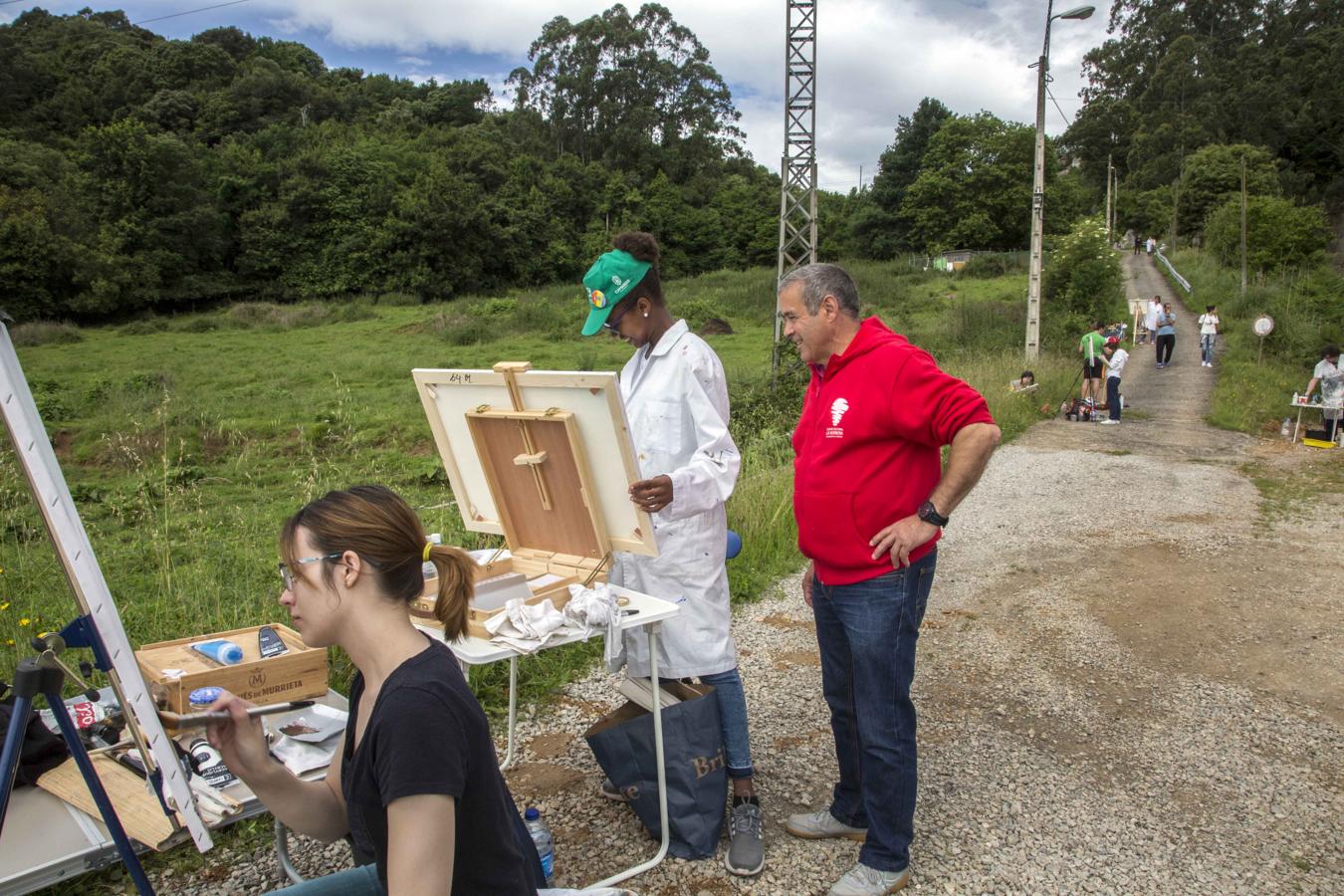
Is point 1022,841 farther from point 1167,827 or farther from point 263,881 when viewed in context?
point 263,881

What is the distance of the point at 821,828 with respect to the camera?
319 cm

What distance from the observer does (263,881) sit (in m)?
3.00

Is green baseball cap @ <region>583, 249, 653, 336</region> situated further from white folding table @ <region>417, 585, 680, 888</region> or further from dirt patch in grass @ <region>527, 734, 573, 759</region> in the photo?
dirt patch in grass @ <region>527, 734, 573, 759</region>

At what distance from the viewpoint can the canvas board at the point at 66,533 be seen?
167 cm

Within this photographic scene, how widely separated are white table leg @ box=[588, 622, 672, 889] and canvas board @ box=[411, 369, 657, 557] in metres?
0.32

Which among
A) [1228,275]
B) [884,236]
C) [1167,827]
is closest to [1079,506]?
[1167,827]

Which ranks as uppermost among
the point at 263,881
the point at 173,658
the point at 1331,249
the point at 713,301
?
the point at 1331,249

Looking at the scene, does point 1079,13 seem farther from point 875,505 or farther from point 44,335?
point 44,335

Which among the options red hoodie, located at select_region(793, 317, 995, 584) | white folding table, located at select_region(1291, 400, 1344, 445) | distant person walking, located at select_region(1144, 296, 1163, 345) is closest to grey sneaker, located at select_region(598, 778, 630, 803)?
red hoodie, located at select_region(793, 317, 995, 584)

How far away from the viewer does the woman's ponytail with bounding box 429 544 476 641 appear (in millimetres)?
1999

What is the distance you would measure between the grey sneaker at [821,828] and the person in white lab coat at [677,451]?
0.18 meters

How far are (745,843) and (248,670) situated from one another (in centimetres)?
197

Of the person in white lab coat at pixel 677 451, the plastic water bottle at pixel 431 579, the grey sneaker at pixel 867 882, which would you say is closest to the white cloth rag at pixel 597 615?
the person in white lab coat at pixel 677 451

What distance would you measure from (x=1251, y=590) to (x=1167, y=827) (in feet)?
12.3
